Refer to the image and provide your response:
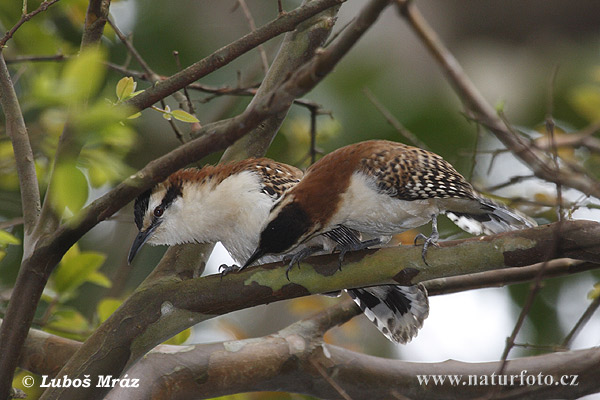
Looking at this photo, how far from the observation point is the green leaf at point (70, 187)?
143 centimetres

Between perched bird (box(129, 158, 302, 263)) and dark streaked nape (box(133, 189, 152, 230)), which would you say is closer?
perched bird (box(129, 158, 302, 263))

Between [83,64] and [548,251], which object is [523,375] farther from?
[83,64]

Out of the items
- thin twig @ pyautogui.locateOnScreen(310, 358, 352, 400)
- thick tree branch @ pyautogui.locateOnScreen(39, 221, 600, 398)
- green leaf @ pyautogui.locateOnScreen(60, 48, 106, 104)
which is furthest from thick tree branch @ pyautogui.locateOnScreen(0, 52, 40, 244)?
thin twig @ pyautogui.locateOnScreen(310, 358, 352, 400)

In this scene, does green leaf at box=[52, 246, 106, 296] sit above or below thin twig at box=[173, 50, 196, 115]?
below

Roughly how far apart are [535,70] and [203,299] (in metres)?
3.83

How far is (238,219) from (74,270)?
0.71 meters

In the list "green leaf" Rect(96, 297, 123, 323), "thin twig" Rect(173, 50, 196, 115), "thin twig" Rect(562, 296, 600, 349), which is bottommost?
"green leaf" Rect(96, 297, 123, 323)

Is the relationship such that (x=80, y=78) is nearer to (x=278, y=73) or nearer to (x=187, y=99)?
(x=187, y=99)

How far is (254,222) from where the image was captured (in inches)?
109

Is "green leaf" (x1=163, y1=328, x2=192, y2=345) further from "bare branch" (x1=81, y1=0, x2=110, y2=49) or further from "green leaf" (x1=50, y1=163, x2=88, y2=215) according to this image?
"green leaf" (x1=50, y1=163, x2=88, y2=215)

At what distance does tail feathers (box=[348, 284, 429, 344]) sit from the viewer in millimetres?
2916

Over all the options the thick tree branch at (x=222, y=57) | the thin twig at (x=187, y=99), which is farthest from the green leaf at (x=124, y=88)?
the thin twig at (x=187, y=99)

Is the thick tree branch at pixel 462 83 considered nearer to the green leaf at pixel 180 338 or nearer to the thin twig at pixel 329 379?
the thin twig at pixel 329 379

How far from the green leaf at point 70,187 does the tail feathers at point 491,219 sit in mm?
1670
